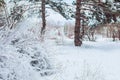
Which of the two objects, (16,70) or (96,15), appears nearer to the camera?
(16,70)

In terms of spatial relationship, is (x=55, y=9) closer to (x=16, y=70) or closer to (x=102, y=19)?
(x=102, y=19)

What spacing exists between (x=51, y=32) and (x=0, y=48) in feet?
12.8

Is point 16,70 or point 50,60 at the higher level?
point 16,70

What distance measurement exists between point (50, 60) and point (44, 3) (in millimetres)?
15388

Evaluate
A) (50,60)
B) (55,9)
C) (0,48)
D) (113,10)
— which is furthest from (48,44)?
(55,9)

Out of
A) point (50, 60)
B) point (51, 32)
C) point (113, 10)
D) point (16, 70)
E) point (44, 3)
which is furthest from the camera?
point (44, 3)

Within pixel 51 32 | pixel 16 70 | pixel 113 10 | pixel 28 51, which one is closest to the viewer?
pixel 16 70

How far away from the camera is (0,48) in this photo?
4332 millimetres

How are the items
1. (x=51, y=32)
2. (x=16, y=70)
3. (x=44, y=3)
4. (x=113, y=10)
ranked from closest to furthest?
(x=16, y=70), (x=51, y=32), (x=113, y=10), (x=44, y=3)

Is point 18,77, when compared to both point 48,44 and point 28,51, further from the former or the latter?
point 48,44

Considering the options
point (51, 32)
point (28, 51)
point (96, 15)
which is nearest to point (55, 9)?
point (96, 15)

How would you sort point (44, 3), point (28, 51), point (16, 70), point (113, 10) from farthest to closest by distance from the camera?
point (44, 3)
point (113, 10)
point (28, 51)
point (16, 70)

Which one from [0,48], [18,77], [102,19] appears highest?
[0,48]

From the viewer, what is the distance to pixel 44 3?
896 inches
